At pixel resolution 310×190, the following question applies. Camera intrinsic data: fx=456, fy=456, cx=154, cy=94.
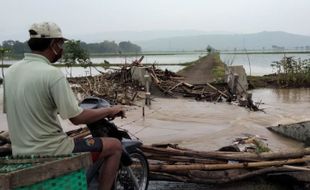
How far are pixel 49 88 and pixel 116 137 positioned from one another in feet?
4.31

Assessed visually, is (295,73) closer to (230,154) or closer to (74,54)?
(74,54)

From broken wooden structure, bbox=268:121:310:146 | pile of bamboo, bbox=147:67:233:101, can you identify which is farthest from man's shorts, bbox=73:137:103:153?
pile of bamboo, bbox=147:67:233:101

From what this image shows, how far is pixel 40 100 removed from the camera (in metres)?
3.66

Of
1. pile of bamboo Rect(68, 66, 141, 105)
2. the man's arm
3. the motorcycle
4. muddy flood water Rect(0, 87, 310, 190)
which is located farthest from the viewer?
pile of bamboo Rect(68, 66, 141, 105)

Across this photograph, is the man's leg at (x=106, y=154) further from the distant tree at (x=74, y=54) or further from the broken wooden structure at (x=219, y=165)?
the distant tree at (x=74, y=54)

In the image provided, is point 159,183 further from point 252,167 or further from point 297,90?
point 297,90

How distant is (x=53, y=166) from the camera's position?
3.33 meters

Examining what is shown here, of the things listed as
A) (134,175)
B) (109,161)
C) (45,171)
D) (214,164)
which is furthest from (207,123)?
(45,171)

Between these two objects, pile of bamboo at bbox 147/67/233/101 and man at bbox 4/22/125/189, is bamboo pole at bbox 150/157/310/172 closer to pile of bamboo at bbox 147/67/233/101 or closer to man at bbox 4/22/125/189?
man at bbox 4/22/125/189

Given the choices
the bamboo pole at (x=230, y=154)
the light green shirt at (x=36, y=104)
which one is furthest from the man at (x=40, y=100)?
the bamboo pole at (x=230, y=154)

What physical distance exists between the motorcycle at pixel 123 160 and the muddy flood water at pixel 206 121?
486 centimetres

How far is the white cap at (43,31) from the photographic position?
149 inches

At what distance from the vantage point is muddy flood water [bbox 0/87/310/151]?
11.1 meters

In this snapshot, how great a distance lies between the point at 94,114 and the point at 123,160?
0.80m
